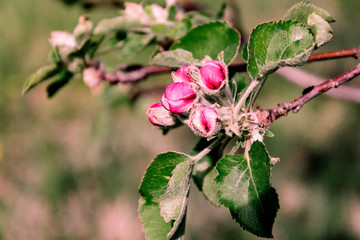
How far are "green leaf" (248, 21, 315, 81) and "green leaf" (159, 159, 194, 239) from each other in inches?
10.2

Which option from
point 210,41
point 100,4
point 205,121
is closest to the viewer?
point 205,121

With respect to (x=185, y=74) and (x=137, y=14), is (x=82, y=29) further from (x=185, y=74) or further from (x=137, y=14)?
→ (x=185, y=74)

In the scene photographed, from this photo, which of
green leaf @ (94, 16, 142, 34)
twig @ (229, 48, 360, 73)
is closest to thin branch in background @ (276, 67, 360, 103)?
twig @ (229, 48, 360, 73)

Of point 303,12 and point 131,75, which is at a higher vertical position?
point 303,12

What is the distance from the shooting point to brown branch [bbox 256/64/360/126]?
0.82 metres

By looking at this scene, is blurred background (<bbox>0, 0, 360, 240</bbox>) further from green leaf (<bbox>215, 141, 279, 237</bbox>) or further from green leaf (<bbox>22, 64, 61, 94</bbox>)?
green leaf (<bbox>215, 141, 279, 237</bbox>)

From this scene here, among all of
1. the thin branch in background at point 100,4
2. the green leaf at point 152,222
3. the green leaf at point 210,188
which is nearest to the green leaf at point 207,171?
the green leaf at point 210,188

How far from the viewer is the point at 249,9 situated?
4.05 m

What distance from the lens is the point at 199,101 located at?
2.74 ft

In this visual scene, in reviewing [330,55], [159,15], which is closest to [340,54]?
[330,55]

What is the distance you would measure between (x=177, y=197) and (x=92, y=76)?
549 mm

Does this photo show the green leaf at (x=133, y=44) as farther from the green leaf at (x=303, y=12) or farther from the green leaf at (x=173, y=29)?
the green leaf at (x=303, y=12)

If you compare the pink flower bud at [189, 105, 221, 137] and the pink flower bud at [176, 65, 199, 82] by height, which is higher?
the pink flower bud at [176, 65, 199, 82]

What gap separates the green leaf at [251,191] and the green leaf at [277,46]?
0.56ft
